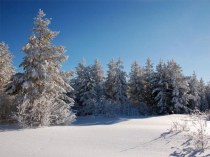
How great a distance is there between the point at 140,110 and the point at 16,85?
86.4 ft

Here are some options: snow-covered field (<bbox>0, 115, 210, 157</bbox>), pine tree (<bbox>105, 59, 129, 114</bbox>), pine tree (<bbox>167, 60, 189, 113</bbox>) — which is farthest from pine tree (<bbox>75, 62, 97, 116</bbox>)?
snow-covered field (<bbox>0, 115, 210, 157</bbox>)

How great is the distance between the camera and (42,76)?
1583 centimetres

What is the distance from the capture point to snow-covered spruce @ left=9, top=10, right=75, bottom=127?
1506 centimetres

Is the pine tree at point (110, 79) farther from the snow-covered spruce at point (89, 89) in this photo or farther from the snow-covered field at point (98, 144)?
the snow-covered field at point (98, 144)

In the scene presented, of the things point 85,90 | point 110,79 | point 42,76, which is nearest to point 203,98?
point 110,79

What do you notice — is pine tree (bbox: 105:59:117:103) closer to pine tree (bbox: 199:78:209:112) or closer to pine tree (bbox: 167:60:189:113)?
pine tree (bbox: 167:60:189:113)

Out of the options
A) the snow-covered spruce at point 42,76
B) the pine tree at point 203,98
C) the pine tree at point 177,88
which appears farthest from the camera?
the pine tree at point 203,98

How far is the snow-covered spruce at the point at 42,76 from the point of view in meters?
15.1

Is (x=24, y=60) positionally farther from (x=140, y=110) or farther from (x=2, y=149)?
(x=140, y=110)

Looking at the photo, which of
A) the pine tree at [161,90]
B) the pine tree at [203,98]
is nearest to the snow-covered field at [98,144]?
the pine tree at [161,90]

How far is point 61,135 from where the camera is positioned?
9875 millimetres

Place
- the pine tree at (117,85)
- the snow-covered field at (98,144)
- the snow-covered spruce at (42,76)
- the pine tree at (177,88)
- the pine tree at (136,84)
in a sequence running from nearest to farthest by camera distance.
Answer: the snow-covered field at (98,144), the snow-covered spruce at (42,76), the pine tree at (177,88), the pine tree at (117,85), the pine tree at (136,84)

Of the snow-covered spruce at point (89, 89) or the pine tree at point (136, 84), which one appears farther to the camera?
the pine tree at point (136, 84)

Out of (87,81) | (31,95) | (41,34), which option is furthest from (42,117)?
(87,81)
